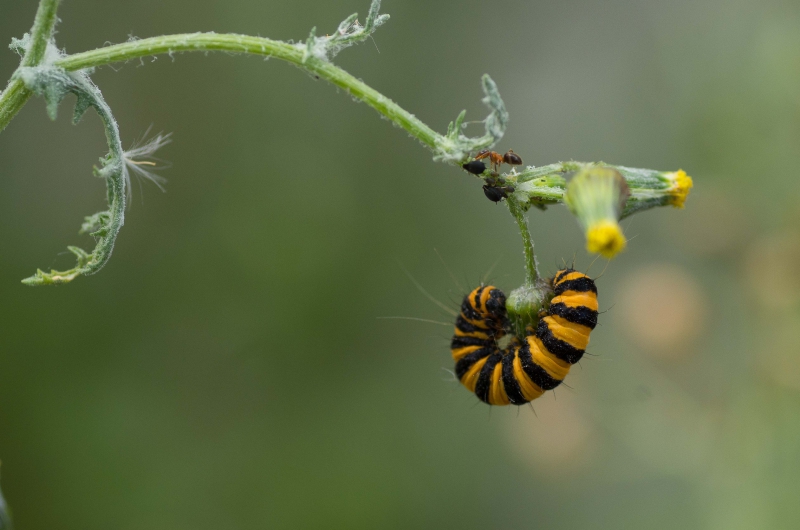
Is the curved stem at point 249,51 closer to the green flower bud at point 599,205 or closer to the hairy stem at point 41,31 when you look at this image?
the hairy stem at point 41,31

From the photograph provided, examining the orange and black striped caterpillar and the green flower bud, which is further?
the orange and black striped caterpillar

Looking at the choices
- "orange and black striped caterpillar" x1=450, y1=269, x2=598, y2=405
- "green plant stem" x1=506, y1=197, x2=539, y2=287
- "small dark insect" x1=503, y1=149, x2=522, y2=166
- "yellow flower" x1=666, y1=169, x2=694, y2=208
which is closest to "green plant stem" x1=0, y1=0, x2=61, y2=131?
"green plant stem" x1=506, y1=197, x2=539, y2=287

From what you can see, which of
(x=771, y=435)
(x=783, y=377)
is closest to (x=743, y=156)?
(x=783, y=377)

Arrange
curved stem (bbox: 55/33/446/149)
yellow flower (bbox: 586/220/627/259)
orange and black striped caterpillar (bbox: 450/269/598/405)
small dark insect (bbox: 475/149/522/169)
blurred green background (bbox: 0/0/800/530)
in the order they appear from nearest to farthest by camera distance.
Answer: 1. yellow flower (bbox: 586/220/627/259)
2. curved stem (bbox: 55/33/446/149)
3. small dark insect (bbox: 475/149/522/169)
4. orange and black striped caterpillar (bbox: 450/269/598/405)
5. blurred green background (bbox: 0/0/800/530)

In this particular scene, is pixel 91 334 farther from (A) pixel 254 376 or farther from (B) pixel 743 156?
(B) pixel 743 156

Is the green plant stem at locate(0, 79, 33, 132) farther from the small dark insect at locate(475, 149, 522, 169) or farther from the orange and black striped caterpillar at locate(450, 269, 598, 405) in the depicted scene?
the orange and black striped caterpillar at locate(450, 269, 598, 405)

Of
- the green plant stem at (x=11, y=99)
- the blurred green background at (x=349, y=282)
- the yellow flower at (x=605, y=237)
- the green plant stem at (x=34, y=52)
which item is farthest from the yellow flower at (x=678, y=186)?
the blurred green background at (x=349, y=282)

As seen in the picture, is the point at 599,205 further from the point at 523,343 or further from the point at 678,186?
the point at 523,343

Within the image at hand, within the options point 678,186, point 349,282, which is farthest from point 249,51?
point 349,282
